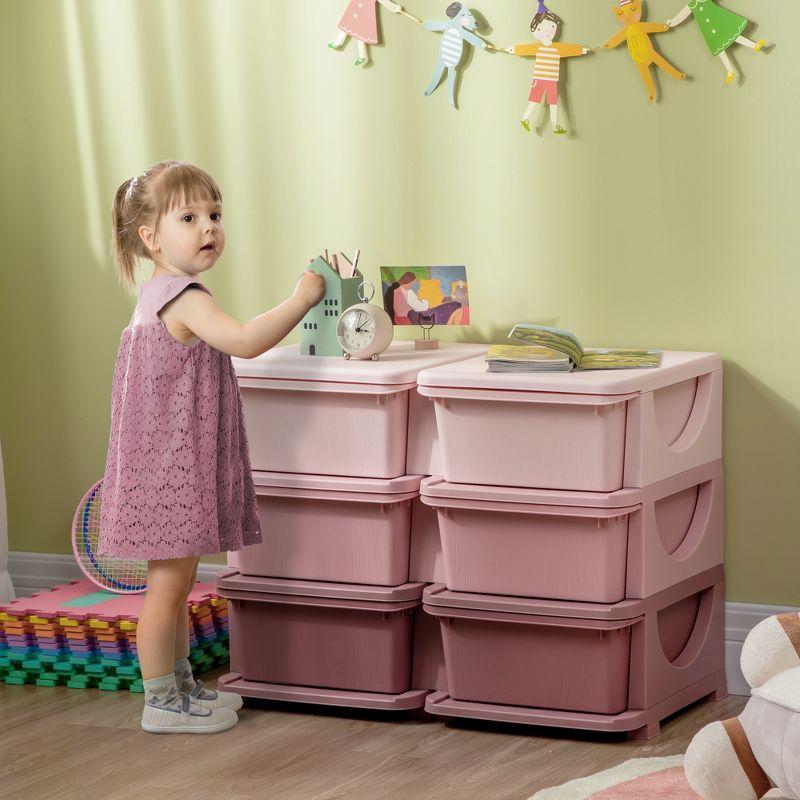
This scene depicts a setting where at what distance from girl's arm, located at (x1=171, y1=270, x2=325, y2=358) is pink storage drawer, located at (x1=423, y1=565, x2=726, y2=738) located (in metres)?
0.51

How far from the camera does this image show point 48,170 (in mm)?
3082

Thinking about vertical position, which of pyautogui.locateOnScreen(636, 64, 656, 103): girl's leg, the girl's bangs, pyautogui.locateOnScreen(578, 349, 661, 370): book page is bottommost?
pyautogui.locateOnScreen(578, 349, 661, 370): book page

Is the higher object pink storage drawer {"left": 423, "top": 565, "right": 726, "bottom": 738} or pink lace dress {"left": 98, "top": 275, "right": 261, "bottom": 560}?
pink lace dress {"left": 98, "top": 275, "right": 261, "bottom": 560}

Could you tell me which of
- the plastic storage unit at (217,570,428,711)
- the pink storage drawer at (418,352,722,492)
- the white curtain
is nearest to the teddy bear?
the pink storage drawer at (418,352,722,492)

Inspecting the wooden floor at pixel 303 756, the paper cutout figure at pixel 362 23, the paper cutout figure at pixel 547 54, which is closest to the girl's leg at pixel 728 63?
the paper cutout figure at pixel 547 54

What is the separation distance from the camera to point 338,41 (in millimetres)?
2748

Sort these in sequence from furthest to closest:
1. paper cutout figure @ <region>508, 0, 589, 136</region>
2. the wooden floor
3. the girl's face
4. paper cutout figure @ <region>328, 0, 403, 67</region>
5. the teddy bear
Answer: paper cutout figure @ <region>328, 0, 403, 67</region> → paper cutout figure @ <region>508, 0, 589, 136</region> → the girl's face → the wooden floor → the teddy bear

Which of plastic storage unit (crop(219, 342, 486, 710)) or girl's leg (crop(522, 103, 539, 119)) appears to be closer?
plastic storage unit (crop(219, 342, 486, 710))

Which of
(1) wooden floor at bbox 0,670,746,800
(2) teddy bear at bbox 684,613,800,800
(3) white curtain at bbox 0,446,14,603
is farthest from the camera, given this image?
(3) white curtain at bbox 0,446,14,603

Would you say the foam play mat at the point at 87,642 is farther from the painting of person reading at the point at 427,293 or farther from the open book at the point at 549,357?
the open book at the point at 549,357

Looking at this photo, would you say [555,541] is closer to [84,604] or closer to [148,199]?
[148,199]

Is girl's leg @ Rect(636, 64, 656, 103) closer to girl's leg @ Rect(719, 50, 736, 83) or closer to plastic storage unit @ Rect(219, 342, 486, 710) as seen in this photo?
girl's leg @ Rect(719, 50, 736, 83)

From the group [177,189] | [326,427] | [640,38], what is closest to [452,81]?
[640,38]

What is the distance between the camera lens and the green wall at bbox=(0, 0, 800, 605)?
2502 mm
